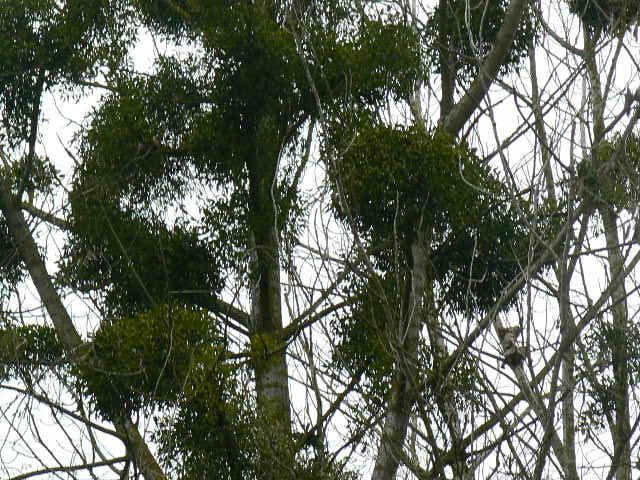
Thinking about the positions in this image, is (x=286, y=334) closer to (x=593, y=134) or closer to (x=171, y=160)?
(x=171, y=160)

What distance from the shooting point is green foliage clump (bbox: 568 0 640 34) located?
5.11m

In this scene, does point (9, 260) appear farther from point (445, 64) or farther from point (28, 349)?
point (445, 64)

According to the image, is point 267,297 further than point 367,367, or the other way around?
point 267,297

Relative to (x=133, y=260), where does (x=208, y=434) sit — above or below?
below

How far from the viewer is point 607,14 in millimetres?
5820

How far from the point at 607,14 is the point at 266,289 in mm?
2236

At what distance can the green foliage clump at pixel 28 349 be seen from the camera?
6484 millimetres

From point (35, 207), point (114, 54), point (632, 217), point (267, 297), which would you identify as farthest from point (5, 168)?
point (632, 217)

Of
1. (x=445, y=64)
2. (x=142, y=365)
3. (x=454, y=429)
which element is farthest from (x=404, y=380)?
(x=445, y=64)

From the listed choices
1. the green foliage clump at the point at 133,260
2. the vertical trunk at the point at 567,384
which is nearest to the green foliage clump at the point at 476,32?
the green foliage clump at the point at 133,260

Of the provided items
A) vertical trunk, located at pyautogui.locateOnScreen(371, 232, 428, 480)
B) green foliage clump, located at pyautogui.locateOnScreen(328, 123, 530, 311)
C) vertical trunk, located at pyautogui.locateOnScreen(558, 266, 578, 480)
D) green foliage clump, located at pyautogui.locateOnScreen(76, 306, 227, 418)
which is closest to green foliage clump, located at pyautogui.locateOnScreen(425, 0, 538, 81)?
green foliage clump, located at pyautogui.locateOnScreen(328, 123, 530, 311)

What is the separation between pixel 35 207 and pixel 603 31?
10.4 ft

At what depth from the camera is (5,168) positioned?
291 inches

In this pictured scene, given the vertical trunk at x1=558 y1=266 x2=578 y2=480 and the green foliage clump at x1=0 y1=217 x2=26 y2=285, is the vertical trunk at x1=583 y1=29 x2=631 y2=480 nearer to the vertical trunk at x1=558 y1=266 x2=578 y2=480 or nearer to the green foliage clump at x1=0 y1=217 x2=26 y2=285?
the vertical trunk at x1=558 y1=266 x2=578 y2=480
